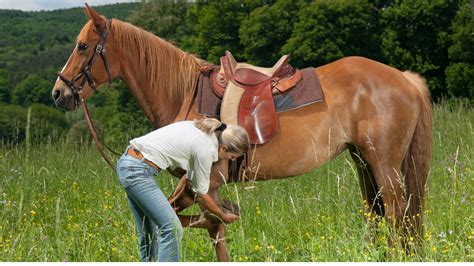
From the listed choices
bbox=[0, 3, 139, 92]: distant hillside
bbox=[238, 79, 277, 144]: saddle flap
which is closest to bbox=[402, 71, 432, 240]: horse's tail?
bbox=[238, 79, 277, 144]: saddle flap

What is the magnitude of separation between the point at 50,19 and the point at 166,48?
6564cm

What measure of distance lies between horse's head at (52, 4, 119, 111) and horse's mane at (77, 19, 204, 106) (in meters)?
0.12

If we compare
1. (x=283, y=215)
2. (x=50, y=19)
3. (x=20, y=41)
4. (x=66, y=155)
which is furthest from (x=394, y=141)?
(x=50, y=19)

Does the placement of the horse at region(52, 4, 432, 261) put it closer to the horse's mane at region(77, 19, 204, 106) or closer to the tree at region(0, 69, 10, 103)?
the horse's mane at region(77, 19, 204, 106)

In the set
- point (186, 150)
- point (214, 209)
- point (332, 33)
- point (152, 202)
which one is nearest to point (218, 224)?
point (214, 209)

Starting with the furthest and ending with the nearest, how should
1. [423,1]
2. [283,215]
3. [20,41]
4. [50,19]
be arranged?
1. [50,19]
2. [20,41]
3. [423,1]
4. [283,215]

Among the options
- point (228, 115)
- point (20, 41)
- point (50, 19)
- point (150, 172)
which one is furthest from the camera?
point (50, 19)

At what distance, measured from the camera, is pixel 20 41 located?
57.6 meters

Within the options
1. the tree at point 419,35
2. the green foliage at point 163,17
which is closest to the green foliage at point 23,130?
the tree at point 419,35

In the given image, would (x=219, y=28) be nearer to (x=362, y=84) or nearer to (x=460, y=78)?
(x=460, y=78)

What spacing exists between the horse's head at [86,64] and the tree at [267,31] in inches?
1315

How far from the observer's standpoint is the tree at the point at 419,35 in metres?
35.9

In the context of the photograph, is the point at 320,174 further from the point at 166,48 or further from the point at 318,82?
the point at 166,48

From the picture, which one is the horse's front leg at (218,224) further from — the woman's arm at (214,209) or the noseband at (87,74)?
the noseband at (87,74)
